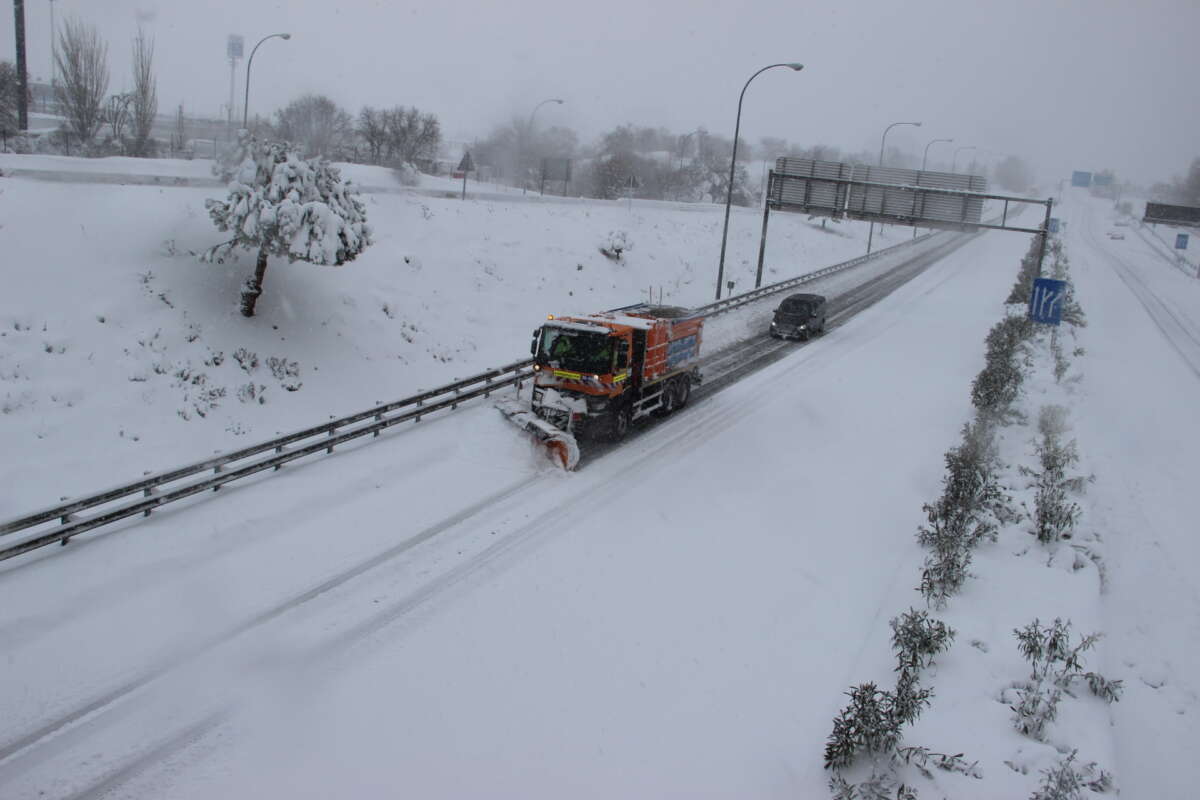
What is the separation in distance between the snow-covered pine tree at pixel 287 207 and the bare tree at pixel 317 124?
3422 cm

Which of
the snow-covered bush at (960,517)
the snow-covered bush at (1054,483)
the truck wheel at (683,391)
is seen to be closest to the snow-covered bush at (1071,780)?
the snow-covered bush at (960,517)

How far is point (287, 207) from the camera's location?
2044cm

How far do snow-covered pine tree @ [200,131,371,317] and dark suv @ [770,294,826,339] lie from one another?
16.3 meters

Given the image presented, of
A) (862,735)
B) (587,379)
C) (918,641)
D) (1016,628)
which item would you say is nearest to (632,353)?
(587,379)

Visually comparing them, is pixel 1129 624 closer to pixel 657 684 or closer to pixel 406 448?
pixel 657 684

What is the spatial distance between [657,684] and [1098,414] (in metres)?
18.4

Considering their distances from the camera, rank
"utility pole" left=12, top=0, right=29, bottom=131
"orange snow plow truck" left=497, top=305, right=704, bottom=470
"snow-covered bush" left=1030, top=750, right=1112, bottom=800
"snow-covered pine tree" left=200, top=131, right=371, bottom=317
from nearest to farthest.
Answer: "snow-covered bush" left=1030, top=750, right=1112, bottom=800
"orange snow plow truck" left=497, top=305, right=704, bottom=470
"snow-covered pine tree" left=200, top=131, right=371, bottom=317
"utility pole" left=12, top=0, right=29, bottom=131

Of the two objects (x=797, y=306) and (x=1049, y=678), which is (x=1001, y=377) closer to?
(x=797, y=306)

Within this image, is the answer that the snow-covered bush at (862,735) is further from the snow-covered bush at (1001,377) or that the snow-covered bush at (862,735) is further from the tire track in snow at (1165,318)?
the tire track in snow at (1165,318)

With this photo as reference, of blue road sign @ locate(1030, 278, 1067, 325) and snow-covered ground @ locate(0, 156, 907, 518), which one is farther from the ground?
blue road sign @ locate(1030, 278, 1067, 325)

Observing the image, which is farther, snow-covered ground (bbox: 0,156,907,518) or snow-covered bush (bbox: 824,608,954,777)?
snow-covered ground (bbox: 0,156,907,518)

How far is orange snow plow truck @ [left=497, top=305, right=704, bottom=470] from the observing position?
58.2ft

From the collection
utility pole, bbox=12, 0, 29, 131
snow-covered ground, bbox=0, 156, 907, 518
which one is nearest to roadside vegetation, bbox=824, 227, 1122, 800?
snow-covered ground, bbox=0, 156, 907, 518

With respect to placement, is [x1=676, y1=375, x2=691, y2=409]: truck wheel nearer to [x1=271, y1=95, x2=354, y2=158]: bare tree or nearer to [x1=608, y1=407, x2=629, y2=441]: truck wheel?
[x1=608, y1=407, x2=629, y2=441]: truck wheel
